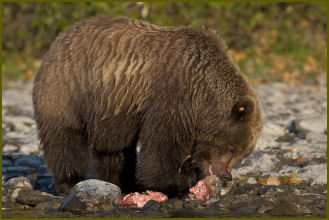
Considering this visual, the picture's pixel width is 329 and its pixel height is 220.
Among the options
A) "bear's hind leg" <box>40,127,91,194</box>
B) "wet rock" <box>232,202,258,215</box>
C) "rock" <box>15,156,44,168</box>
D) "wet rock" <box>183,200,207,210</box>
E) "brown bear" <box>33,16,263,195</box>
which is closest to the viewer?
"wet rock" <box>232,202,258,215</box>

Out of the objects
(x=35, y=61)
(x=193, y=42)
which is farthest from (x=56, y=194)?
(x=35, y=61)

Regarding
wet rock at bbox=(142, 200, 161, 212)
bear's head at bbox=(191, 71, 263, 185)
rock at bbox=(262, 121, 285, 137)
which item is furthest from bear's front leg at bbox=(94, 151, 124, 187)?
rock at bbox=(262, 121, 285, 137)

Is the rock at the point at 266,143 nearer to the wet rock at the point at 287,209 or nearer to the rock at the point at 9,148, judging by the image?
the wet rock at the point at 287,209

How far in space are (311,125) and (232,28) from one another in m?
9.28

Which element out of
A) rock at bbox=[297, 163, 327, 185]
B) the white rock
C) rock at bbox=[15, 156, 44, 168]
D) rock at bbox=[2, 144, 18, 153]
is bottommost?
rock at bbox=[2, 144, 18, 153]

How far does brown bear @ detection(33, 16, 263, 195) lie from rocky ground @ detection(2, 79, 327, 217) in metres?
0.41

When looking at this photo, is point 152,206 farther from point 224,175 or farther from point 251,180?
point 251,180

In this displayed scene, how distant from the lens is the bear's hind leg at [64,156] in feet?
→ 21.9

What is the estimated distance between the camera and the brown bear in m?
6.25

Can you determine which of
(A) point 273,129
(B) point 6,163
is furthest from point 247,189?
(B) point 6,163

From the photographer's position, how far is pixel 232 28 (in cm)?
1797

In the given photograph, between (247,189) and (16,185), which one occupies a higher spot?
(247,189)

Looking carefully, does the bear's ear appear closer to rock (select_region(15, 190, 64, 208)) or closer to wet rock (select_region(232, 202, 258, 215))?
wet rock (select_region(232, 202, 258, 215))

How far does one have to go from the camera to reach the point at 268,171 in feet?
24.0
